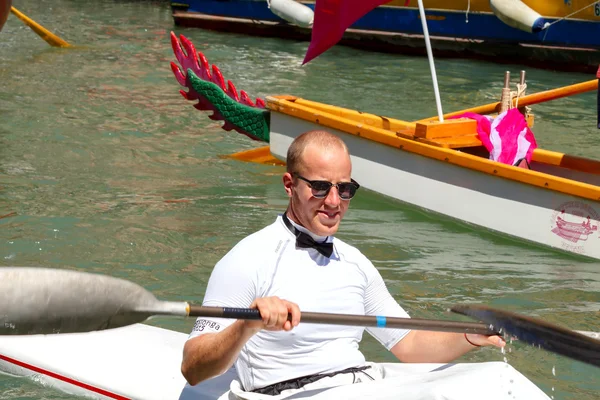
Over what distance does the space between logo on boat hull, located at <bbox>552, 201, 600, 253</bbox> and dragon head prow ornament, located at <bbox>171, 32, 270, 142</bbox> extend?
113 inches

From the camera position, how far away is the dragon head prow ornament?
9.13m

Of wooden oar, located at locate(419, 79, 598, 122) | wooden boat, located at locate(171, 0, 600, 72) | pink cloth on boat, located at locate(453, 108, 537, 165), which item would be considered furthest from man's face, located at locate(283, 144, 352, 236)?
wooden boat, located at locate(171, 0, 600, 72)

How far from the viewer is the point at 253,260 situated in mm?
3479

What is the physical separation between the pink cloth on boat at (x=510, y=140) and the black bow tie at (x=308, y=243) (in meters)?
4.30

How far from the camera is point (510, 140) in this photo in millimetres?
7734

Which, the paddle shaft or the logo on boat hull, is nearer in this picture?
the paddle shaft

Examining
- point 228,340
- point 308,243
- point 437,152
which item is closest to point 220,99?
point 437,152

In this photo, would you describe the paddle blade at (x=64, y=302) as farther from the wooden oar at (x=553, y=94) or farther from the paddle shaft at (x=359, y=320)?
the wooden oar at (x=553, y=94)

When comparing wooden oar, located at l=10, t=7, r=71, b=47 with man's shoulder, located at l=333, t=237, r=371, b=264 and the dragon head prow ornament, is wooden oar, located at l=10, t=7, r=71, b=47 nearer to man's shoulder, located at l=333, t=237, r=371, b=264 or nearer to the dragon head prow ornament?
the dragon head prow ornament

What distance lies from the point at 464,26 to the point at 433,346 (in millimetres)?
14071

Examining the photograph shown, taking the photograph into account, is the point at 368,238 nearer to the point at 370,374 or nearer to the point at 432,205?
the point at 432,205

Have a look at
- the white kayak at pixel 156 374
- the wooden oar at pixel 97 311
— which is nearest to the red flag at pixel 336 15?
the white kayak at pixel 156 374

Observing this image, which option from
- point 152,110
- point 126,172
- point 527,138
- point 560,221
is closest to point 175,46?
point 126,172

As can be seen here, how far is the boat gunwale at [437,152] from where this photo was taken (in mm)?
6965
